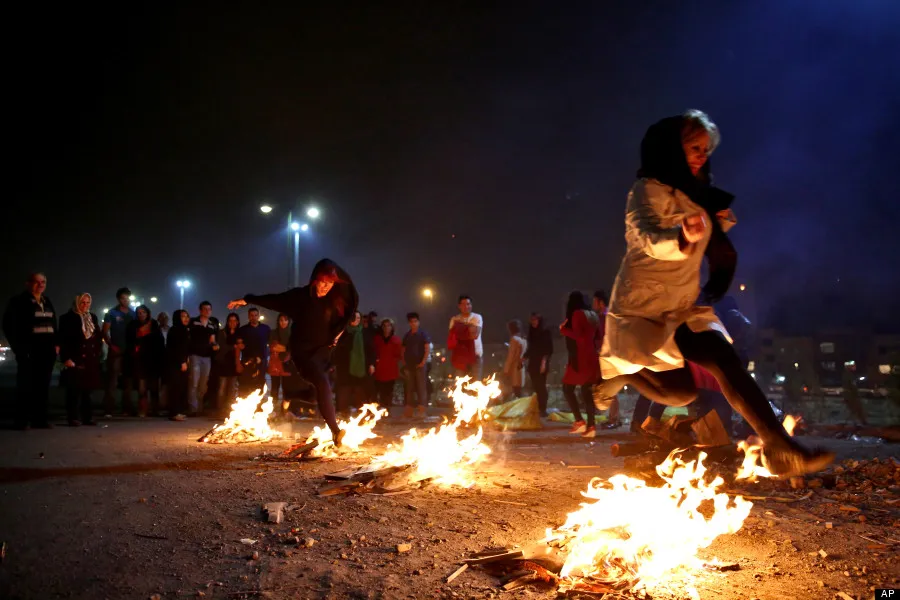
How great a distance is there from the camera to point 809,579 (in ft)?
10.5

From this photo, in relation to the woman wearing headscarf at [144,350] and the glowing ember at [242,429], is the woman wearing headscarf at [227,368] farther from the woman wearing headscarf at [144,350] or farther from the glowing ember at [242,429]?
the glowing ember at [242,429]

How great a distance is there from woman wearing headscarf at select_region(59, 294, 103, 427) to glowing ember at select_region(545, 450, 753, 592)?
363 inches

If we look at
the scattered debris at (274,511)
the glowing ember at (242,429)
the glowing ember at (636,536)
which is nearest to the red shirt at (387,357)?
the glowing ember at (242,429)

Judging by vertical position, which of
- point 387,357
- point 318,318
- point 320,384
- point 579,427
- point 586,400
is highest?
point 318,318

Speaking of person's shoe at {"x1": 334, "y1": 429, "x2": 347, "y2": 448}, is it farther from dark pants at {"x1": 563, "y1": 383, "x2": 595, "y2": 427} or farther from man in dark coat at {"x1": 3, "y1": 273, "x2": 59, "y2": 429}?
man in dark coat at {"x1": 3, "y1": 273, "x2": 59, "y2": 429}

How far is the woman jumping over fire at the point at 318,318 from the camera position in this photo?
7.49 m

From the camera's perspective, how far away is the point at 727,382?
11.9 ft

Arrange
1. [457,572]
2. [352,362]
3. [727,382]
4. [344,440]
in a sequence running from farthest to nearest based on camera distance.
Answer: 1. [352,362]
2. [344,440]
3. [727,382]
4. [457,572]

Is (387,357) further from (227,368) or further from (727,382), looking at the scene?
(727,382)

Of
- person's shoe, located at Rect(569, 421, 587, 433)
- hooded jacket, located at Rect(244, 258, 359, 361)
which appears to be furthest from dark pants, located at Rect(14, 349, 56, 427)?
person's shoe, located at Rect(569, 421, 587, 433)

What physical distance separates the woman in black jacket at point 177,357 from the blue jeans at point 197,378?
0.31 meters

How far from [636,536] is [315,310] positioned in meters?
5.22

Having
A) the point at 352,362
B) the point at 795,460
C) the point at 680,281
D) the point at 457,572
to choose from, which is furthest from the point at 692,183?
the point at 352,362

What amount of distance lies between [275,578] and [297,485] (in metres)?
2.36
